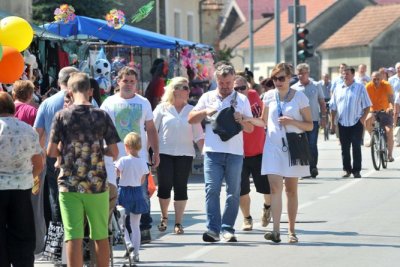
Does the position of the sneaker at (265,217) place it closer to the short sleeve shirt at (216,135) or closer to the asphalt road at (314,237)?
the asphalt road at (314,237)

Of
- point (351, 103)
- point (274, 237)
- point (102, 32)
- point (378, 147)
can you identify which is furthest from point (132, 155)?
point (378, 147)

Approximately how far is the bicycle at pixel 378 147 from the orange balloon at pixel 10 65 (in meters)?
11.5

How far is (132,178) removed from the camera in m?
12.0

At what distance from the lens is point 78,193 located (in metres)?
9.58

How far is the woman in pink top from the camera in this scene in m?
11.2

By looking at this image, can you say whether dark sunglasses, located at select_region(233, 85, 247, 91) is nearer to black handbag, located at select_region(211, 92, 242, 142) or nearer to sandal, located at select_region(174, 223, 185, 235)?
black handbag, located at select_region(211, 92, 242, 142)

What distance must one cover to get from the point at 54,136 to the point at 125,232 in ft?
7.21

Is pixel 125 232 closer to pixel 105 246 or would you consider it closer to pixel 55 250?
pixel 55 250

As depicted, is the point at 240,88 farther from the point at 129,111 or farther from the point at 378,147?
the point at 378,147

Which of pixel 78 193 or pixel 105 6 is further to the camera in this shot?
pixel 105 6

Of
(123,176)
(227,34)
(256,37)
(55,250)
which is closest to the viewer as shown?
(55,250)

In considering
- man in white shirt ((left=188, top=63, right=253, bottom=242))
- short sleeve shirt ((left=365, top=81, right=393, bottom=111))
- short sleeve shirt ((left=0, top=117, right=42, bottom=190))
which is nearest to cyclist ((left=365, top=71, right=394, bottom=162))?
short sleeve shirt ((left=365, top=81, right=393, bottom=111))

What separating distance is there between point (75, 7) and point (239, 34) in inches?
2394

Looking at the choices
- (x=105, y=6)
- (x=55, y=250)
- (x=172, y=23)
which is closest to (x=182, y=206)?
(x=55, y=250)
